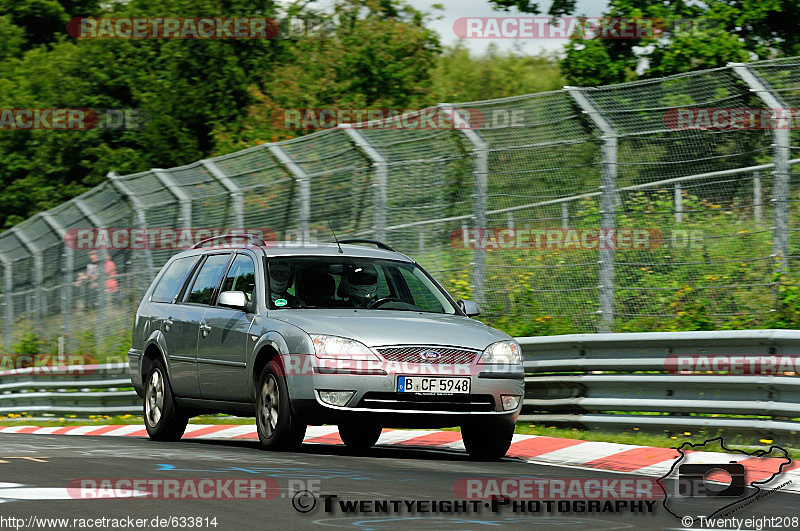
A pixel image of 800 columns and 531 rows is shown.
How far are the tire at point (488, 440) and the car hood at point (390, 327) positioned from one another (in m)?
0.69

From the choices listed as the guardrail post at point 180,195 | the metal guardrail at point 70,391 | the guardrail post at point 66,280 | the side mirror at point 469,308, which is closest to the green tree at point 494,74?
the guardrail post at point 66,280

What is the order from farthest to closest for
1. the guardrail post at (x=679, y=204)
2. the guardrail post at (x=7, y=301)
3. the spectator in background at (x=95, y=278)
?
the guardrail post at (x=7, y=301) → the spectator in background at (x=95, y=278) → the guardrail post at (x=679, y=204)

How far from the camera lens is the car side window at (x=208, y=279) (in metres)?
12.4

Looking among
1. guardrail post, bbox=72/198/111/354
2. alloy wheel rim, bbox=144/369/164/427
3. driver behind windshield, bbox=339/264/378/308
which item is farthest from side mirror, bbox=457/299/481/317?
guardrail post, bbox=72/198/111/354

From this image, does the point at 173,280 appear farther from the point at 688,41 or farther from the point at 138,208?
the point at 688,41

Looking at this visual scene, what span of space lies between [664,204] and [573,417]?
7.07 ft

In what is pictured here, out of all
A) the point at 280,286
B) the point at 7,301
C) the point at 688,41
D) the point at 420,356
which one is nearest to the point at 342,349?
the point at 420,356

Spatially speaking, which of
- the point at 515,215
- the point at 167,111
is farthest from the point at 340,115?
the point at 515,215

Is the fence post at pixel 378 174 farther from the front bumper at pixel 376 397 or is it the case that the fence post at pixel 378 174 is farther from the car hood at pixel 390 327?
the front bumper at pixel 376 397

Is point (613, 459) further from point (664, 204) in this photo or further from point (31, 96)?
point (31, 96)

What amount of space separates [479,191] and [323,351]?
15.7 ft

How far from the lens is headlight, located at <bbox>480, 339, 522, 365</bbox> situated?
10.5m

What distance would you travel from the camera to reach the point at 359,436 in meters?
12.1

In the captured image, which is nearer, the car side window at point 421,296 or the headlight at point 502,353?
the headlight at point 502,353
